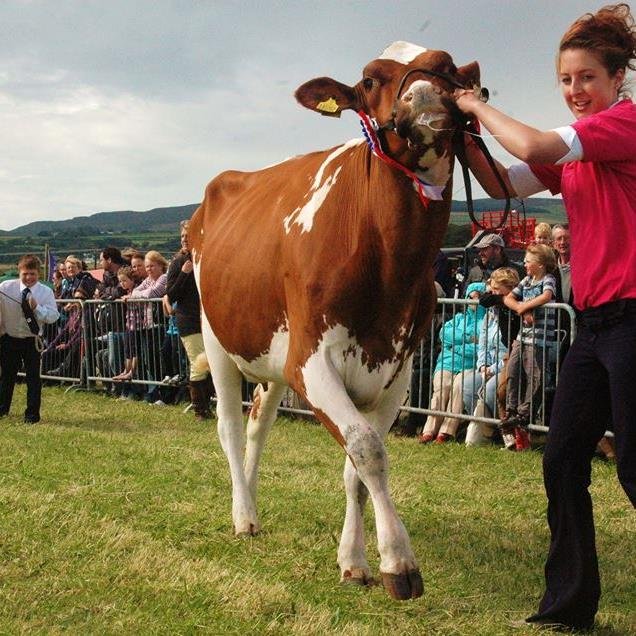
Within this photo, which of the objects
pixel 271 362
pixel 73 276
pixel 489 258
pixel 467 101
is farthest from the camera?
pixel 73 276

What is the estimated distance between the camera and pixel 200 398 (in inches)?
417

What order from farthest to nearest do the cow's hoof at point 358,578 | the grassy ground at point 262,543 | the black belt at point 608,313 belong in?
the cow's hoof at point 358,578 < the grassy ground at point 262,543 < the black belt at point 608,313

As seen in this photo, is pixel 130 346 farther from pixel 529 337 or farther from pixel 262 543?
pixel 262 543

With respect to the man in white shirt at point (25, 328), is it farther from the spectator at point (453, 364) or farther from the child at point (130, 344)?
the spectator at point (453, 364)

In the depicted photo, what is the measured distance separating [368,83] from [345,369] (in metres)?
1.25

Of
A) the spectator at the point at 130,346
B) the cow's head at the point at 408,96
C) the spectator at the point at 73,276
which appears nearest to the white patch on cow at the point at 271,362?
the cow's head at the point at 408,96

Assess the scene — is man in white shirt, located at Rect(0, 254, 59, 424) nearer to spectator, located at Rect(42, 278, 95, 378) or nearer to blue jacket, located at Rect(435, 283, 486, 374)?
spectator, located at Rect(42, 278, 95, 378)

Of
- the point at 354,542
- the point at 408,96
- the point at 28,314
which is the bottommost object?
the point at 354,542

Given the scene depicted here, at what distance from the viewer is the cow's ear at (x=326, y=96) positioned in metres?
4.01

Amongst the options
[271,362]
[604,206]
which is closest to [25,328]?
[271,362]

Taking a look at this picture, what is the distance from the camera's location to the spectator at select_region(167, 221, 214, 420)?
416 inches

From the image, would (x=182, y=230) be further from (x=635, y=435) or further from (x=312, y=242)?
(x=635, y=435)

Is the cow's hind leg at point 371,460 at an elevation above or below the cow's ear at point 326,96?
below

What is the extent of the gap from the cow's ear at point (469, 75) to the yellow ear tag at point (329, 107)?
1.93 feet
